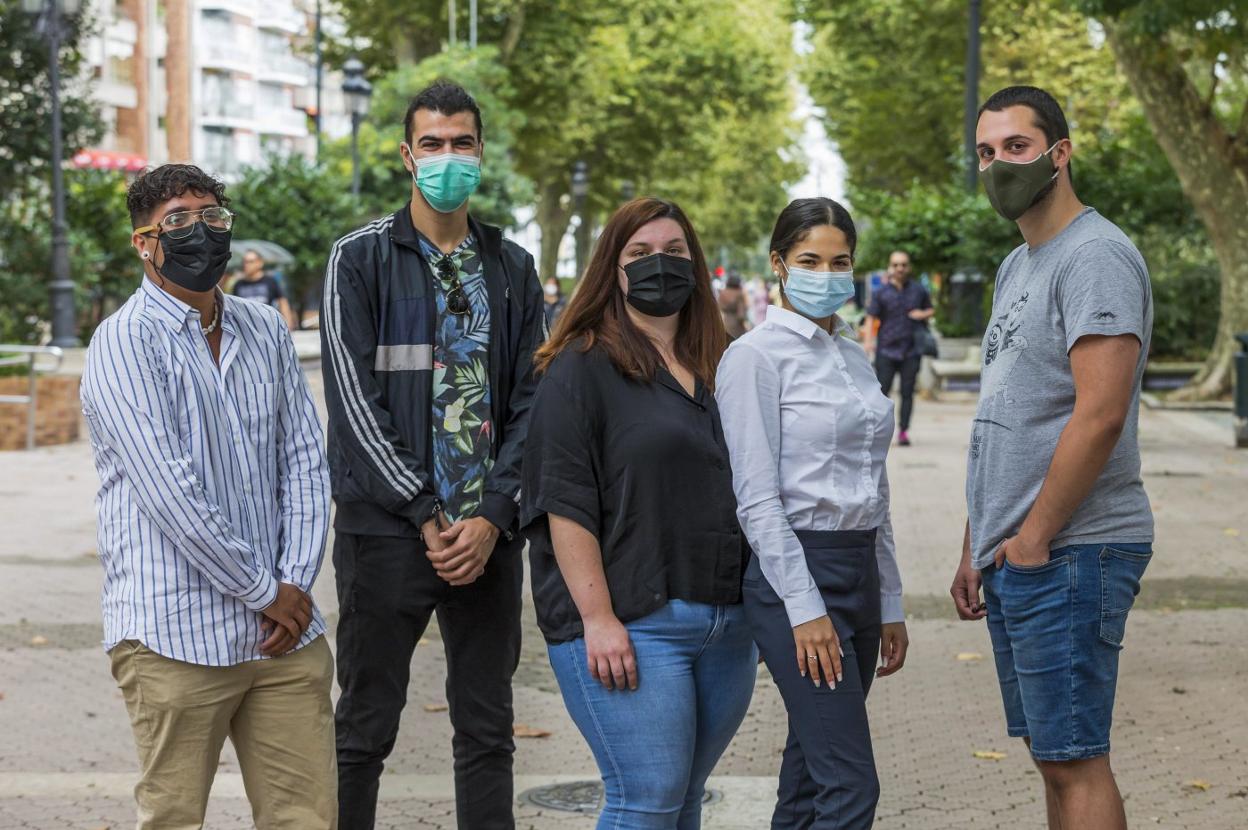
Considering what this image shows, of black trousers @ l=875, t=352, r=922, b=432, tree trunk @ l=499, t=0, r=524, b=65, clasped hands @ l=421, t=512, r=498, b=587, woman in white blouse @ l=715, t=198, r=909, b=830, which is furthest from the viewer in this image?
tree trunk @ l=499, t=0, r=524, b=65

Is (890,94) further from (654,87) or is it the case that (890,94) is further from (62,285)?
(62,285)

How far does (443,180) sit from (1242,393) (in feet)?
46.5

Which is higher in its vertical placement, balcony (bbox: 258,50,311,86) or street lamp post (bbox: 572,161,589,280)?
balcony (bbox: 258,50,311,86)

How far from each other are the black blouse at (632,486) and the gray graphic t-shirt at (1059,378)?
602mm

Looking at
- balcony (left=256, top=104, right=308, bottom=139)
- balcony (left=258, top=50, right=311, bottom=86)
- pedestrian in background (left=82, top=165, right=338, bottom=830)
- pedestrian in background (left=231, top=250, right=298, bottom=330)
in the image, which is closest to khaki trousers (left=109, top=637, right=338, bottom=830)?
pedestrian in background (left=82, top=165, right=338, bottom=830)

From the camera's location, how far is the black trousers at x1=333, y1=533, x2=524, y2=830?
445cm

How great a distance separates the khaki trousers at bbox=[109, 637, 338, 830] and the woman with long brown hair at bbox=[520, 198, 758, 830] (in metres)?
0.56

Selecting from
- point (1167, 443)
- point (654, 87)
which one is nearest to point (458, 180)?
point (1167, 443)

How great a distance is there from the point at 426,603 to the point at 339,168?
127 feet

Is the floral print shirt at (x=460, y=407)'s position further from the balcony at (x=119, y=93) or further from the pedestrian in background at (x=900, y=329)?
the balcony at (x=119, y=93)

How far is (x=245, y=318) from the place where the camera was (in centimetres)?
408

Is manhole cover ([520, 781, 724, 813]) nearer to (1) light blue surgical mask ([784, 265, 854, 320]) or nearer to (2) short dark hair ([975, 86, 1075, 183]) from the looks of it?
(1) light blue surgical mask ([784, 265, 854, 320])

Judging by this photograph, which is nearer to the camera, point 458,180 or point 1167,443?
point 458,180

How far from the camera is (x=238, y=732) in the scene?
4.00m
